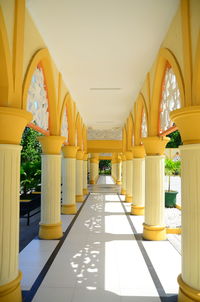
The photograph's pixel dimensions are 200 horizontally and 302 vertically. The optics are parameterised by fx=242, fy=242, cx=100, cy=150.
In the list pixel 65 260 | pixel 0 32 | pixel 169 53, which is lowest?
pixel 65 260

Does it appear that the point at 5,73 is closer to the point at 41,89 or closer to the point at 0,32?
the point at 0,32

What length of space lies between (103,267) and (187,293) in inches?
69.8

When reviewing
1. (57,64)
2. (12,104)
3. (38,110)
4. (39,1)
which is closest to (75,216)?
(38,110)

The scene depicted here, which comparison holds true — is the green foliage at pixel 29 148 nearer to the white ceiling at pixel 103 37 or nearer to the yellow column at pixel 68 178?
the yellow column at pixel 68 178

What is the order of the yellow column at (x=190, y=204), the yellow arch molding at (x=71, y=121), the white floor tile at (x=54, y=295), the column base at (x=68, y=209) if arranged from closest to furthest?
the yellow column at (x=190, y=204)
the white floor tile at (x=54, y=295)
the yellow arch molding at (x=71, y=121)
the column base at (x=68, y=209)

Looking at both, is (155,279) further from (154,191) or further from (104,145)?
(104,145)

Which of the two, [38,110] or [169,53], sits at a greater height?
[169,53]

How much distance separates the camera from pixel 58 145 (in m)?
6.11

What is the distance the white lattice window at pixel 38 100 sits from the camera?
463 cm

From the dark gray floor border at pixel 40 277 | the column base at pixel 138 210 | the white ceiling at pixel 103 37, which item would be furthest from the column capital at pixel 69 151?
the dark gray floor border at pixel 40 277

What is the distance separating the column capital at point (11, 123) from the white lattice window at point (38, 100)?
58.8 inches

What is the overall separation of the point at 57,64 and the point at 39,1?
83.3 inches

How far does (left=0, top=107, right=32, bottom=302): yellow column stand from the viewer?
2.97 m

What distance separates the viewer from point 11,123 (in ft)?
9.91
